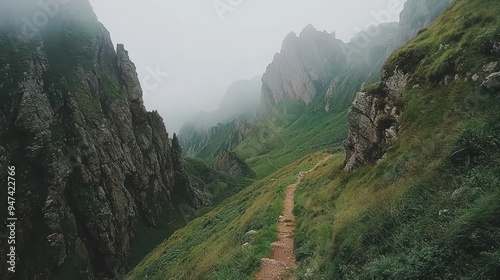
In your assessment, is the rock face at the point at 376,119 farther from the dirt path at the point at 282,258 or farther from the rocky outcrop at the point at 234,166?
the rocky outcrop at the point at 234,166

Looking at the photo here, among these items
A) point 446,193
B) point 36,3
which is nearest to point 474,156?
point 446,193

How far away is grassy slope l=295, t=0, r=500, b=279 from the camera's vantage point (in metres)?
6.26

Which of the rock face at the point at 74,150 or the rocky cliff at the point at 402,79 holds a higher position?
the rock face at the point at 74,150

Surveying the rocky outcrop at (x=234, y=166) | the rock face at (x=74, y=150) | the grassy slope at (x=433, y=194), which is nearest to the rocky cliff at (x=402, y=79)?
the grassy slope at (x=433, y=194)

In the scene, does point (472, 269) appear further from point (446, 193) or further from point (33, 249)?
point (33, 249)

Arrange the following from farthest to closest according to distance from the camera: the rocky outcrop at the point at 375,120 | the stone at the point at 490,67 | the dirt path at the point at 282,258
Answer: the rocky outcrop at the point at 375,120 → the stone at the point at 490,67 → the dirt path at the point at 282,258

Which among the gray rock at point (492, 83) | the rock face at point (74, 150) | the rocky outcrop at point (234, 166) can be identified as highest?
the rock face at point (74, 150)

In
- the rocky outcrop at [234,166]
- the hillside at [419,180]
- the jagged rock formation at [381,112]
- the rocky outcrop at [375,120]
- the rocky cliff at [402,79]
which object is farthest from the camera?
the rocky outcrop at [234,166]

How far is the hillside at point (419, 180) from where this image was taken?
6500 millimetres

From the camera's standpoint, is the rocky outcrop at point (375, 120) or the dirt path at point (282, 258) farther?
the rocky outcrop at point (375, 120)

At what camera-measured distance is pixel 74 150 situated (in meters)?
67.2

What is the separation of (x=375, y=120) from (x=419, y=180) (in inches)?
476

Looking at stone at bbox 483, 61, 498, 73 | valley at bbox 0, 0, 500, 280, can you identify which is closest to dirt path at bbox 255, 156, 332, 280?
valley at bbox 0, 0, 500, 280

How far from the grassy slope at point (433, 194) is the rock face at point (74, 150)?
5631 cm
